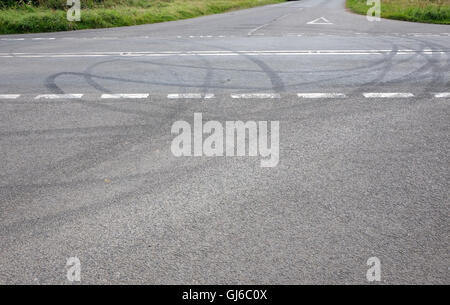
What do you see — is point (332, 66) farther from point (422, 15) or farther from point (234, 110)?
point (422, 15)

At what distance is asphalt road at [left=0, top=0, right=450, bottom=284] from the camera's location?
124 inches

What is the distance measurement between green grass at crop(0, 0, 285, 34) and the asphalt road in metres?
9.12

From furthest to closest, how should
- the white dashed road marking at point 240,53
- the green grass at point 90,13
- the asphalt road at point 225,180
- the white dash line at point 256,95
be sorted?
the green grass at point 90,13 → the white dashed road marking at point 240,53 → the white dash line at point 256,95 → the asphalt road at point 225,180

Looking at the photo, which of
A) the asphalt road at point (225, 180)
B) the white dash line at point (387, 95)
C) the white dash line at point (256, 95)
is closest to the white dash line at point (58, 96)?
the asphalt road at point (225, 180)

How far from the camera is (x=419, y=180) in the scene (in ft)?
14.1

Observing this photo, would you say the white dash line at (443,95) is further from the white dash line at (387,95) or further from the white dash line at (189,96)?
the white dash line at (189,96)

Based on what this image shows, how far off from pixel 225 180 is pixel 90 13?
17.1 m

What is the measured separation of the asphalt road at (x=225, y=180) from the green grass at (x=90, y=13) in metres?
9.12

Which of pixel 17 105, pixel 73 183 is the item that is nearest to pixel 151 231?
pixel 73 183

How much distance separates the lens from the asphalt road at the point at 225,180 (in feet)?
10.3

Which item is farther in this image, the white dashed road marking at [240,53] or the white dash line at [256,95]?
the white dashed road marking at [240,53]

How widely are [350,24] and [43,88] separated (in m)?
14.7

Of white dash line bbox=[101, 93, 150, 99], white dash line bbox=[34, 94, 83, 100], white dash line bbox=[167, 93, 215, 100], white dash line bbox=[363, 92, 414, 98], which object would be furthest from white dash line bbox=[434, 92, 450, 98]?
white dash line bbox=[34, 94, 83, 100]

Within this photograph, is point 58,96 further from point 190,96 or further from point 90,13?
point 90,13
